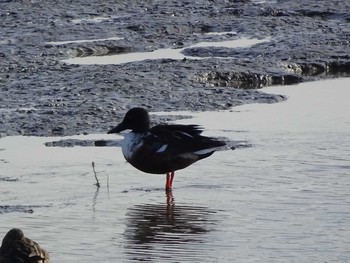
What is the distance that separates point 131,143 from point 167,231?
1.77m

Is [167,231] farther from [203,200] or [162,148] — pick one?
[162,148]

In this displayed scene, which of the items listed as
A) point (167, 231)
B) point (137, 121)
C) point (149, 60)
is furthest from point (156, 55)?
point (167, 231)

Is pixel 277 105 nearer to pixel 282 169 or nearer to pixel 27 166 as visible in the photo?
pixel 282 169

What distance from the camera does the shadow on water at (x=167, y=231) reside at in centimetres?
805

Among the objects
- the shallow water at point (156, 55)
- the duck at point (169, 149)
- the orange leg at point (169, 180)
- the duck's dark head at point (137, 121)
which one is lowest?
the orange leg at point (169, 180)

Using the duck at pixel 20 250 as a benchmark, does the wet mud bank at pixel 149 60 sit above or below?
below

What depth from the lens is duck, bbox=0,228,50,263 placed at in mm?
7508

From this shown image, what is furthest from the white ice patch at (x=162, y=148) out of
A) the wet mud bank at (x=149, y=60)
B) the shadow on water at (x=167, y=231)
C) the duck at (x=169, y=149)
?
the wet mud bank at (x=149, y=60)

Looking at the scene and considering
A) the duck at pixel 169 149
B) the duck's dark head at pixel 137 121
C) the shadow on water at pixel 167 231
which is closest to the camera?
the shadow on water at pixel 167 231

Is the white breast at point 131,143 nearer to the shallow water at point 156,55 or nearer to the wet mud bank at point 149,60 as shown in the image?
the wet mud bank at point 149,60

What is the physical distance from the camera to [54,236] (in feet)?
27.4

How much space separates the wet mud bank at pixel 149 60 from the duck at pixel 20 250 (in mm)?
4138

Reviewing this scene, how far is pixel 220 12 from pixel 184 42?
7.94 ft

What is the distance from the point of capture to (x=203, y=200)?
375 inches
